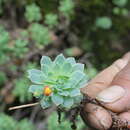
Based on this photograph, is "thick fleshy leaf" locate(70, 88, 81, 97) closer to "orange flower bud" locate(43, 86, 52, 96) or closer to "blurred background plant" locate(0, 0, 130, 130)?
"orange flower bud" locate(43, 86, 52, 96)

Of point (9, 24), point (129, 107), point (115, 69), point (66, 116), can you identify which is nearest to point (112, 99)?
point (129, 107)

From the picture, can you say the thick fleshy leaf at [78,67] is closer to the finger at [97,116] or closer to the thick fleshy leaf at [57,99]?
the thick fleshy leaf at [57,99]

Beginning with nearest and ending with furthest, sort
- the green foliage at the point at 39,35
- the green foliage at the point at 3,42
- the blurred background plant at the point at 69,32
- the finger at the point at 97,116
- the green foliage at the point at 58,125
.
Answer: the finger at the point at 97,116 < the green foliage at the point at 58,125 < the green foliage at the point at 3,42 < the green foliage at the point at 39,35 < the blurred background plant at the point at 69,32

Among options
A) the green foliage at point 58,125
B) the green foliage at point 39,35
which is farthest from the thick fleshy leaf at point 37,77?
the green foliage at point 39,35

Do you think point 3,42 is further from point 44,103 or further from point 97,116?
point 44,103

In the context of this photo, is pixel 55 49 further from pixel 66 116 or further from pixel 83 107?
pixel 83 107

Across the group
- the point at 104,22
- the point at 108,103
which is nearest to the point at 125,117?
the point at 108,103
